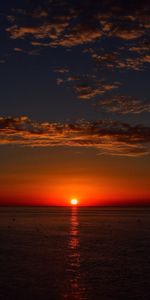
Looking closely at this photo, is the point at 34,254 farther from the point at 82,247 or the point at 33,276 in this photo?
the point at 33,276

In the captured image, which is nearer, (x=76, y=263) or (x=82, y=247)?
(x=76, y=263)

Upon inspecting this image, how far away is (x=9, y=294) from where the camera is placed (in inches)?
1164

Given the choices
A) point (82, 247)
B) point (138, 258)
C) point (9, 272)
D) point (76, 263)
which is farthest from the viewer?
point (82, 247)

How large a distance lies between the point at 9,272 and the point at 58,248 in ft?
65.1

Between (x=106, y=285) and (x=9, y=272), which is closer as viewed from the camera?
(x=106, y=285)

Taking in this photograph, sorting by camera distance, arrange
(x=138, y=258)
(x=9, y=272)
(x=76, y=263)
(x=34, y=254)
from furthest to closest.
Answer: (x=34, y=254) < (x=138, y=258) < (x=76, y=263) < (x=9, y=272)

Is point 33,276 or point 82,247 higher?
point 82,247

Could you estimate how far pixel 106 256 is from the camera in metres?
49.3

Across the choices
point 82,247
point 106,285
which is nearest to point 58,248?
point 82,247

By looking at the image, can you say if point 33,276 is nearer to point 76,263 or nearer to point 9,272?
point 9,272

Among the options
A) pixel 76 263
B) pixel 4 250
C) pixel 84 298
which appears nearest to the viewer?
pixel 84 298

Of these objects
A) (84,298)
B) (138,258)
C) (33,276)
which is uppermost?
(138,258)

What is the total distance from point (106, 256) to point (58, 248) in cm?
1041

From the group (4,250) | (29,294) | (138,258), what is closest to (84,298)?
(29,294)
